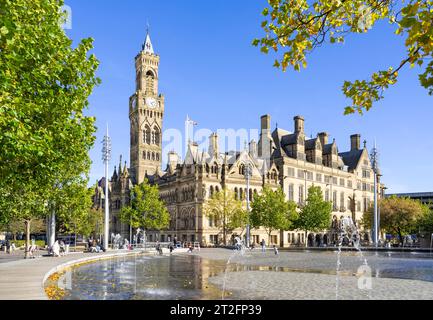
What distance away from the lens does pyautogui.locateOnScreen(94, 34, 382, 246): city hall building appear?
79.8 m

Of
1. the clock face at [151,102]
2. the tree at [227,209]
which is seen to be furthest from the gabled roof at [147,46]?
the tree at [227,209]

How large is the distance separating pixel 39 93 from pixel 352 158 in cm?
9749

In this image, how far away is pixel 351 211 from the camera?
10306cm

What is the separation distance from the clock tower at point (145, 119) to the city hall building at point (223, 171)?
0.76 feet

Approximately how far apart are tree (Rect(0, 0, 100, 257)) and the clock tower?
269 feet

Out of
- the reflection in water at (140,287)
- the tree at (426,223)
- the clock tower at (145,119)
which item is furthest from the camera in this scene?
the clock tower at (145,119)

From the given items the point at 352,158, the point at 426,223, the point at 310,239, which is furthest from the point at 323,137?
the point at 426,223

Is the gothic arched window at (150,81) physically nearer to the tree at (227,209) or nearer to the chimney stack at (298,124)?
the chimney stack at (298,124)

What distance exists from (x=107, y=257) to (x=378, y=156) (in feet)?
128

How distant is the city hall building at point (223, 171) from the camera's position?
262ft

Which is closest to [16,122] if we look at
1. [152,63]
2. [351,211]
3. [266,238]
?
[266,238]

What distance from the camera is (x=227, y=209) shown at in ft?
241

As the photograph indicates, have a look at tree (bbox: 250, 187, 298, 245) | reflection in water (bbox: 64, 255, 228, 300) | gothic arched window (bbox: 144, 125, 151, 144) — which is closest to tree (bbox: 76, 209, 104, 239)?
gothic arched window (bbox: 144, 125, 151, 144)
